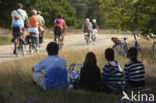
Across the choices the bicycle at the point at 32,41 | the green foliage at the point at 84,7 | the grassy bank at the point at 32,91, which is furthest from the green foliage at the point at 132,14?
the green foliage at the point at 84,7

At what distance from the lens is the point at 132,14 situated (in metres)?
13.3

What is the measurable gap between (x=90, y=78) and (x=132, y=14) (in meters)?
5.93

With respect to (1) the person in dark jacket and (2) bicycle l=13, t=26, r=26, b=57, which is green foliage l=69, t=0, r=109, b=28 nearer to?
(2) bicycle l=13, t=26, r=26, b=57

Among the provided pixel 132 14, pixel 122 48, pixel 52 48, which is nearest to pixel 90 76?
pixel 52 48

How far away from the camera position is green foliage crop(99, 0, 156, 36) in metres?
12.3

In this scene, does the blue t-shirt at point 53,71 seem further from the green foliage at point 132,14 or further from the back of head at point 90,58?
the green foliage at point 132,14

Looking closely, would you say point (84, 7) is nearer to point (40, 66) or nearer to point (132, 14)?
point (132, 14)

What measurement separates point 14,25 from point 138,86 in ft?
25.6

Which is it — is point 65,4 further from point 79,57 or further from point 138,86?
point 138,86

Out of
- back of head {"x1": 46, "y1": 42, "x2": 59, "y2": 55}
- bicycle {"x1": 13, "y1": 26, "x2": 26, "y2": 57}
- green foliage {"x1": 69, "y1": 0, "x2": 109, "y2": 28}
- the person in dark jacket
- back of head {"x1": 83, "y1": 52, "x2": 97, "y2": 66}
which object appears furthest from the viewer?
green foliage {"x1": 69, "y1": 0, "x2": 109, "y2": 28}

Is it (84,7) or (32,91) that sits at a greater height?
(84,7)

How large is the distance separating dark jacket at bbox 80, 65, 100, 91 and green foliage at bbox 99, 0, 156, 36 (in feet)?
13.7

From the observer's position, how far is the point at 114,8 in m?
13.9

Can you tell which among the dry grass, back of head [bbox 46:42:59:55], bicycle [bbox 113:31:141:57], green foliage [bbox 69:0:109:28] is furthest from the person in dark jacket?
green foliage [bbox 69:0:109:28]
